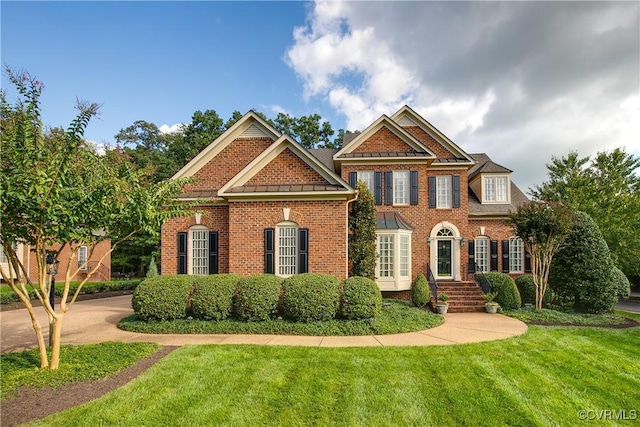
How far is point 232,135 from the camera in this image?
45.5 feet

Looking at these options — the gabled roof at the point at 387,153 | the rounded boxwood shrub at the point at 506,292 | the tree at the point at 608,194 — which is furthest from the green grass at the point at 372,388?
the tree at the point at 608,194

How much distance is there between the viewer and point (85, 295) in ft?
62.2

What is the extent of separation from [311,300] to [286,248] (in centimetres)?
264

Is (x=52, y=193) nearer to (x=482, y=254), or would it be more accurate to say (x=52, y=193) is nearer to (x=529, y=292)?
(x=529, y=292)

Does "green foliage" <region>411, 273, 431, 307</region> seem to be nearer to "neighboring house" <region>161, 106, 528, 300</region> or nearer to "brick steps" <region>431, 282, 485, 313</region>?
"brick steps" <region>431, 282, 485, 313</region>

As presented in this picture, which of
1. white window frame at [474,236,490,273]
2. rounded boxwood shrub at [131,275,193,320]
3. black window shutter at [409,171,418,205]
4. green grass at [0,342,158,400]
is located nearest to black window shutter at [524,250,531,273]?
white window frame at [474,236,490,273]

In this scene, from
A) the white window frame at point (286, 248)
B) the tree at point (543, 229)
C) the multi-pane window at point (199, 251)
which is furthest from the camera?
the multi-pane window at point (199, 251)

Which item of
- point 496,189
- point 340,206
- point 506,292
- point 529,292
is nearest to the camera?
point 340,206

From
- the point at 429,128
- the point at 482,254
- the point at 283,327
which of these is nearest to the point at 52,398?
the point at 283,327

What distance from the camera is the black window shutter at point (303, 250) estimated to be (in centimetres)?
1132

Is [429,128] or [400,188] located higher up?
[429,128]

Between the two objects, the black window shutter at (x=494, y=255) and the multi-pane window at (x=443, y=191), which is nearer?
the multi-pane window at (x=443, y=191)

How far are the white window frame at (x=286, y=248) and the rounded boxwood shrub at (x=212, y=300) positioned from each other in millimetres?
2043

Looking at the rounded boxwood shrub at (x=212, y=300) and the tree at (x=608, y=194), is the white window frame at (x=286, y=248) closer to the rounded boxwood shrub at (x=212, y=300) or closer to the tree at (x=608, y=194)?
the rounded boxwood shrub at (x=212, y=300)
